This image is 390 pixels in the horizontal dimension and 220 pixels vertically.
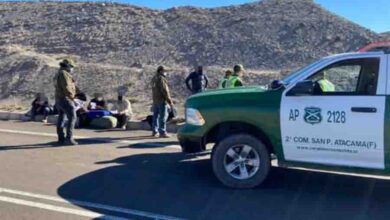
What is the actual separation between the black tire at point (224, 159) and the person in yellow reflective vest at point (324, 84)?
101cm

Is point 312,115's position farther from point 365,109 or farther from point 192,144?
point 192,144

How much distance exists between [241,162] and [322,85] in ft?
4.57

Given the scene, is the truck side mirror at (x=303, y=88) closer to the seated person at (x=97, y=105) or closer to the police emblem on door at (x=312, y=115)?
the police emblem on door at (x=312, y=115)

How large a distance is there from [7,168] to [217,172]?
131 inches

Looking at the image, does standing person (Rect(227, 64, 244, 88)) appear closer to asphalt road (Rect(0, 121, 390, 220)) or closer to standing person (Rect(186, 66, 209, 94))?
standing person (Rect(186, 66, 209, 94))

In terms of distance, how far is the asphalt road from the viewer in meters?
5.72

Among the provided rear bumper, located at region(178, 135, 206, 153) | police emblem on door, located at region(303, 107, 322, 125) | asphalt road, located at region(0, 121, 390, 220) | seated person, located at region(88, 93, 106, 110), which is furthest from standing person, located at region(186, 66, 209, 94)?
police emblem on door, located at region(303, 107, 322, 125)

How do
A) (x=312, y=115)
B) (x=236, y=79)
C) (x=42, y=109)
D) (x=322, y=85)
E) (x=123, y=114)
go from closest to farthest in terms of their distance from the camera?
(x=312, y=115), (x=322, y=85), (x=236, y=79), (x=123, y=114), (x=42, y=109)

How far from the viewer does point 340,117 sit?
6.13 metres

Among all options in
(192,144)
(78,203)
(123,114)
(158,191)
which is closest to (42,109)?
(123,114)

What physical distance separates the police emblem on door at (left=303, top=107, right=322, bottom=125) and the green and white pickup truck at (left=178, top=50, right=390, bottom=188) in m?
0.01

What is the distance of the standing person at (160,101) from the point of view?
1153 cm

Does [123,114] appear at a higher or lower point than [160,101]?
lower

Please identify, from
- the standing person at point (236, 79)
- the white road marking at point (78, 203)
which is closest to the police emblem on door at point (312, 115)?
the white road marking at point (78, 203)
